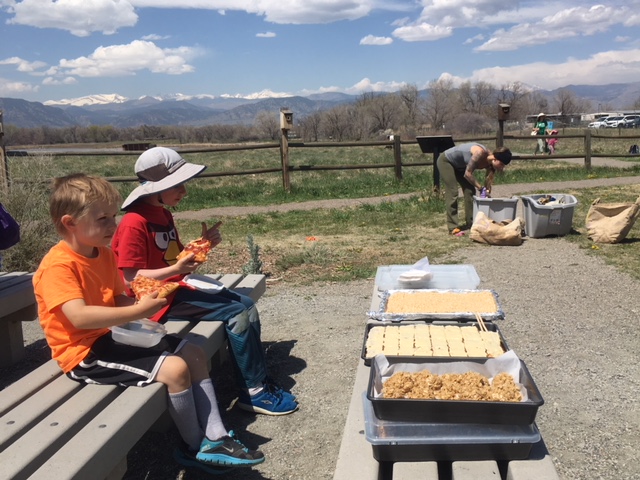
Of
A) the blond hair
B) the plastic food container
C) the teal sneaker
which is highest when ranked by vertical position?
the blond hair

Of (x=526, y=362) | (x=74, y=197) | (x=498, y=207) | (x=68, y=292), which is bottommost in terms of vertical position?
(x=526, y=362)

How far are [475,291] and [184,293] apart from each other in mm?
1660

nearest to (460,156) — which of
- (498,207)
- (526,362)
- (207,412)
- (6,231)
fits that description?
(498,207)

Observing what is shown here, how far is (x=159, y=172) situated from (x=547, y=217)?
5806mm

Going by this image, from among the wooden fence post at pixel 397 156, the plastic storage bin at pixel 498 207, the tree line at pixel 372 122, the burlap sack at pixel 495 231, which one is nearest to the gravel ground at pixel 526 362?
the burlap sack at pixel 495 231

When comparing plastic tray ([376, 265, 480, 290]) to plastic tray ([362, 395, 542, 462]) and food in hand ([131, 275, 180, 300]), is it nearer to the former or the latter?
food in hand ([131, 275, 180, 300])

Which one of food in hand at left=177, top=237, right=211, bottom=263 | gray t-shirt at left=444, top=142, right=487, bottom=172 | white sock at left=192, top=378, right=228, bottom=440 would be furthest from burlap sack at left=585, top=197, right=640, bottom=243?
white sock at left=192, top=378, right=228, bottom=440

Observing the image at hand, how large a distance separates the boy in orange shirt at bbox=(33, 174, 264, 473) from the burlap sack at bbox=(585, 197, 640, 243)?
6.00 m

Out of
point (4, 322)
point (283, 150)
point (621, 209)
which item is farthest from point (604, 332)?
point (283, 150)

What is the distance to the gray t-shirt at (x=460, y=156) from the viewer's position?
27.2 ft

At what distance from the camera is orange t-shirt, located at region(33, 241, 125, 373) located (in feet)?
8.17

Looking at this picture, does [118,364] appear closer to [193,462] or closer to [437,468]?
[193,462]

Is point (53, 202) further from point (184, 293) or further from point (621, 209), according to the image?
point (621, 209)

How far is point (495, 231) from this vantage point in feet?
24.7
